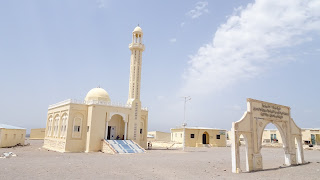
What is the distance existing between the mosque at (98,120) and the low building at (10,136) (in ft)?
13.0

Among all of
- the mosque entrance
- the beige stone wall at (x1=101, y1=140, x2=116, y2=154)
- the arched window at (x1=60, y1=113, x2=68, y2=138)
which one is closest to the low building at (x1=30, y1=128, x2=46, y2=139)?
the arched window at (x1=60, y1=113, x2=68, y2=138)

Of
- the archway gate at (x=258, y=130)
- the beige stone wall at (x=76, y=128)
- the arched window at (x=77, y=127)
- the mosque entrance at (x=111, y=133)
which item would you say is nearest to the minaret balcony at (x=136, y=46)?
the beige stone wall at (x=76, y=128)

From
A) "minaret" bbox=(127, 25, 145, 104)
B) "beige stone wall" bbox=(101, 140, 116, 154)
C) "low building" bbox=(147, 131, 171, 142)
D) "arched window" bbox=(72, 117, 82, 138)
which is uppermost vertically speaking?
"minaret" bbox=(127, 25, 145, 104)

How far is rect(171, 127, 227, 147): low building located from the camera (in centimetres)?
3944

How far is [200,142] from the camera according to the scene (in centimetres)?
3962

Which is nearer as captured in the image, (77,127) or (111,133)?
(77,127)

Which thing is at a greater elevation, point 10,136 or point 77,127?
point 77,127

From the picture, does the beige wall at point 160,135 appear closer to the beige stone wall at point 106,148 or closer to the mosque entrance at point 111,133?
the mosque entrance at point 111,133

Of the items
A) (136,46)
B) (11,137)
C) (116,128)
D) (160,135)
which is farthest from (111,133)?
(160,135)

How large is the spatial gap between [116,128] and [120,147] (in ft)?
17.0

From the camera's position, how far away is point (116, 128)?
30.0 m

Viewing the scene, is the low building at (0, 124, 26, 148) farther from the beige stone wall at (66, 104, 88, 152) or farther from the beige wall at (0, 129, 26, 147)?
the beige stone wall at (66, 104, 88, 152)

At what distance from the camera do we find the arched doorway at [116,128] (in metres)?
29.4

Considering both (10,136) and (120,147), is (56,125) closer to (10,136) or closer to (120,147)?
(10,136)
